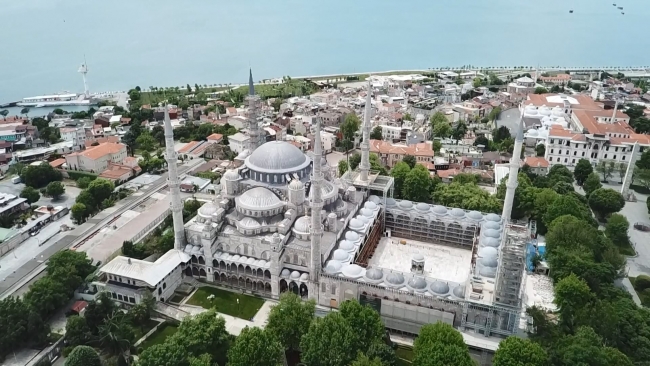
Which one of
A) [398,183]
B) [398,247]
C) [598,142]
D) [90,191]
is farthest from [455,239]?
[90,191]

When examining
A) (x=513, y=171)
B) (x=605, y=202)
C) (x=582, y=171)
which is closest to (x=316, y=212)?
(x=513, y=171)

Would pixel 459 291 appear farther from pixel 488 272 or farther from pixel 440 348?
pixel 440 348

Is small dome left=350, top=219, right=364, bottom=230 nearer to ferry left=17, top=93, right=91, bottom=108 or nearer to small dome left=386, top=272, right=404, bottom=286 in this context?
small dome left=386, top=272, right=404, bottom=286

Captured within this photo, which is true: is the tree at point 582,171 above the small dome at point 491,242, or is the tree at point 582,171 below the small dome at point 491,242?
above

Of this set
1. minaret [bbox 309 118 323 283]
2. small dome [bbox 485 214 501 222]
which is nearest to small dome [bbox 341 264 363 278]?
minaret [bbox 309 118 323 283]

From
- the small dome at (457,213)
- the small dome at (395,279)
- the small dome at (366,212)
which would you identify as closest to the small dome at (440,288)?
the small dome at (395,279)

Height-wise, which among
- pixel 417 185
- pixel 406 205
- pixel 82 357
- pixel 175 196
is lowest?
pixel 82 357

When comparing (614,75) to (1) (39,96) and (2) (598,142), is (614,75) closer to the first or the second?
(2) (598,142)

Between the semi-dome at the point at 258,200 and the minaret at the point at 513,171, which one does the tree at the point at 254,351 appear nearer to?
the semi-dome at the point at 258,200
